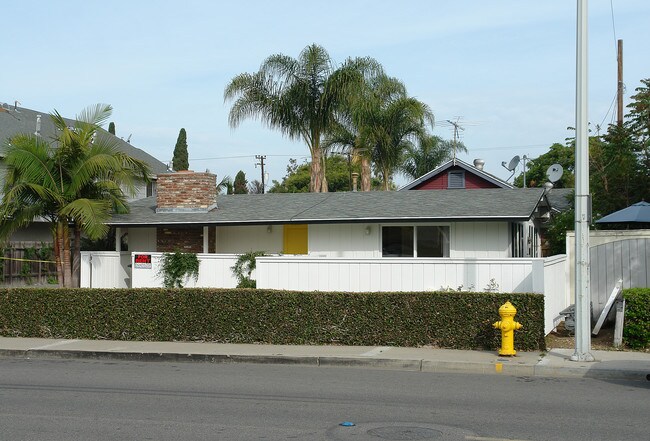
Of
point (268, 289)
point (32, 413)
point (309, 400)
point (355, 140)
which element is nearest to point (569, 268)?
point (268, 289)

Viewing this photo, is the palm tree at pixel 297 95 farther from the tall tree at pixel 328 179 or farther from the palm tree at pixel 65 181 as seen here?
the tall tree at pixel 328 179

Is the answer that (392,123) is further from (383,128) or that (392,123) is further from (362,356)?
(362,356)

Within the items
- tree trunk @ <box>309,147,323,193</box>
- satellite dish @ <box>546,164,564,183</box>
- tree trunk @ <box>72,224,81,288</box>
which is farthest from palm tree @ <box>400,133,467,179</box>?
tree trunk @ <box>72,224,81,288</box>

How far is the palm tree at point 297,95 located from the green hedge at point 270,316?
14.0 meters

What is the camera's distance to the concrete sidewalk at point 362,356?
40.7 ft

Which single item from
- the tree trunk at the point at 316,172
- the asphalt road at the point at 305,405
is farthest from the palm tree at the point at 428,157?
the asphalt road at the point at 305,405

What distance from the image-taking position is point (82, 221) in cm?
1980

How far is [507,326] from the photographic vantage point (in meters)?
13.4

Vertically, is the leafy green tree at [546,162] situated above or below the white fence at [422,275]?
above

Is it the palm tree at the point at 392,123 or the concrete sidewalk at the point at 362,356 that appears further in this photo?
the palm tree at the point at 392,123

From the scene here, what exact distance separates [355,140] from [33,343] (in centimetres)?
2089

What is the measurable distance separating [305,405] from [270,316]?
18.6 ft

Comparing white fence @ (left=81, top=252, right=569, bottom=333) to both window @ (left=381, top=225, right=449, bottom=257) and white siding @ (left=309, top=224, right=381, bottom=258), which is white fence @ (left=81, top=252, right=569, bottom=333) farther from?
white siding @ (left=309, top=224, right=381, bottom=258)

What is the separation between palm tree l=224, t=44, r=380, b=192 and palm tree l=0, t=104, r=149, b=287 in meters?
9.04
